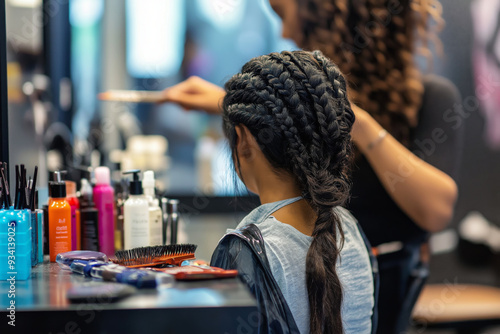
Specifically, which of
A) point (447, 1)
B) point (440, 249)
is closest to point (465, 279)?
point (440, 249)

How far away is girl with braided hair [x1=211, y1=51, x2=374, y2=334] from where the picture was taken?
97 cm

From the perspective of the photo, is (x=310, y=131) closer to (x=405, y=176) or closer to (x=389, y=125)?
(x=405, y=176)

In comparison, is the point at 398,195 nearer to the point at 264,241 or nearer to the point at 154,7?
the point at 264,241

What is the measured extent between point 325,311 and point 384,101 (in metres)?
1.18

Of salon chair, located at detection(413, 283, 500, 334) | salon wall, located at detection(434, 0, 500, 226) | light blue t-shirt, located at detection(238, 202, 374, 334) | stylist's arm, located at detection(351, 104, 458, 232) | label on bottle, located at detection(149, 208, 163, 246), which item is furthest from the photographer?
salon wall, located at detection(434, 0, 500, 226)

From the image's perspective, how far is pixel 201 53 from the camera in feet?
8.41

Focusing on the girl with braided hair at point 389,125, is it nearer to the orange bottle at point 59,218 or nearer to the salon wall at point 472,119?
the salon wall at point 472,119

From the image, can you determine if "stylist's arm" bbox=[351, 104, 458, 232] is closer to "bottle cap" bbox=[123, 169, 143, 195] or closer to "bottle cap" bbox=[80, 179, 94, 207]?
"bottle cap" bbox=[123, 169, 143, 195]

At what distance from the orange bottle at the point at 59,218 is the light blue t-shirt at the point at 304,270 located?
421mm

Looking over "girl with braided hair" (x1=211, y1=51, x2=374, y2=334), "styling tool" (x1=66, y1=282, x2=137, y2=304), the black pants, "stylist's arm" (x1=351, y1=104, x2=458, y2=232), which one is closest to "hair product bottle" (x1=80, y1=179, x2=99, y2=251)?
"girl with braided hair" (x1=211, y1=51, x2=374, y2=334)

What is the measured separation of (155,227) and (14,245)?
0.48 metres

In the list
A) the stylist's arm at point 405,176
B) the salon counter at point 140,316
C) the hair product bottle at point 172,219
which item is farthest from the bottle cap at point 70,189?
the stylist's arm at point 405,176

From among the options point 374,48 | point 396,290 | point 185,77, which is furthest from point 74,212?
point 185,77

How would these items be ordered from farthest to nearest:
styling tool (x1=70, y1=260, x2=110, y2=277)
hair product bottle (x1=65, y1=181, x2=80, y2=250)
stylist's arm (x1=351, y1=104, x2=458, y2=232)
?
stylist's arm (x1=351, y1=104, x2=458, y2=232)
hair product bottle (x1=65, y1=181, x2=80, y2=250)
styling tool (x1=70, y1=260, x2=110, y2=277)
